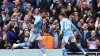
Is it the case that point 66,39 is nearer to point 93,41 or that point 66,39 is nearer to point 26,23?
point 93,41

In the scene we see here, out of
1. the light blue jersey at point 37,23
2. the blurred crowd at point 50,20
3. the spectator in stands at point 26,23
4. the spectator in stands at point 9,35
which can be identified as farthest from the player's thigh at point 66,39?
the spectator in stands at point 9,35

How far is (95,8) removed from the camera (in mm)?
19234

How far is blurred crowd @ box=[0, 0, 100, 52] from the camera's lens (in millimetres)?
17203

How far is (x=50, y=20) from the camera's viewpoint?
61.2 feet

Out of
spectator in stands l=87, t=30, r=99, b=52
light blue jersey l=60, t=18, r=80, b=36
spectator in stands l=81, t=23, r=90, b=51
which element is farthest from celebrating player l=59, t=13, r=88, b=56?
spectator in stands l=87, t=30, r=99, b=52

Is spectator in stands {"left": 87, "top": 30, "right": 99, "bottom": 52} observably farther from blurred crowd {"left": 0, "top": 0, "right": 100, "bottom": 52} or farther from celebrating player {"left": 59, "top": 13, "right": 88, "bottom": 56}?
celebrating player {"left": 59, "top": 13, "right": 88, "bottom": 56}

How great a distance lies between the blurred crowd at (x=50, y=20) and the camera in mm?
17203

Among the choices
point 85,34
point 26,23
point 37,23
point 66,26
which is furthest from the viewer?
point 26,23

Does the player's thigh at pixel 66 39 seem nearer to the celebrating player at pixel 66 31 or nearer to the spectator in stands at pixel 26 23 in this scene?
the celebrating player at pixel 66 31

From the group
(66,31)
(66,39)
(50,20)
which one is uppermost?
(50,20)

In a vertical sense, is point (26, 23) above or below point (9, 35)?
above

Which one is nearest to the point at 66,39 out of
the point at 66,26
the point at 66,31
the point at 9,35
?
the point at 66,31

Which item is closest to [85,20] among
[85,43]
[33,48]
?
[85,43]

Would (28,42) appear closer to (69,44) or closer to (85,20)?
(69,44)
